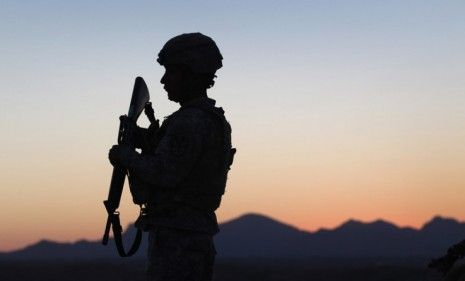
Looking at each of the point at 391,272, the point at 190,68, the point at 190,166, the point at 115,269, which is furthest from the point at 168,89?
the point at 115,269

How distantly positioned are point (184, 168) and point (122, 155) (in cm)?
44

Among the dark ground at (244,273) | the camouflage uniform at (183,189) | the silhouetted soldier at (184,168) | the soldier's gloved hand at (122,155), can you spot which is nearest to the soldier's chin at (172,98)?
the silhouetted soldier at (184,168)

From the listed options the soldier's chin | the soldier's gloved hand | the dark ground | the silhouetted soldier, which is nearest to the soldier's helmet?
the silhouetted soldier

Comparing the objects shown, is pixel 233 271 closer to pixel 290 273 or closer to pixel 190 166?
pixel 290 273

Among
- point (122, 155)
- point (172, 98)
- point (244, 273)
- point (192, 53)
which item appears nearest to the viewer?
point (122, 155)

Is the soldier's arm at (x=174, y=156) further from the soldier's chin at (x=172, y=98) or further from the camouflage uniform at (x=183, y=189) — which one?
the soldier's chin at (x=172, y=98)

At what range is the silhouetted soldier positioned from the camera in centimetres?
636

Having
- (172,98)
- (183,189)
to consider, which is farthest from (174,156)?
(172,98)

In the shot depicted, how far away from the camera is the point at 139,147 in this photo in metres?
6.76

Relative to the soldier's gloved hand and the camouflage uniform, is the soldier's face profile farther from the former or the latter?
the soldier's gloved hand

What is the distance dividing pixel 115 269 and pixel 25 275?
21.2 ft

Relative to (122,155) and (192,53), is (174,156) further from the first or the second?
(192,53)

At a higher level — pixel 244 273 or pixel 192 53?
pixel 244 273

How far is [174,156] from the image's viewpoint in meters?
6.35
